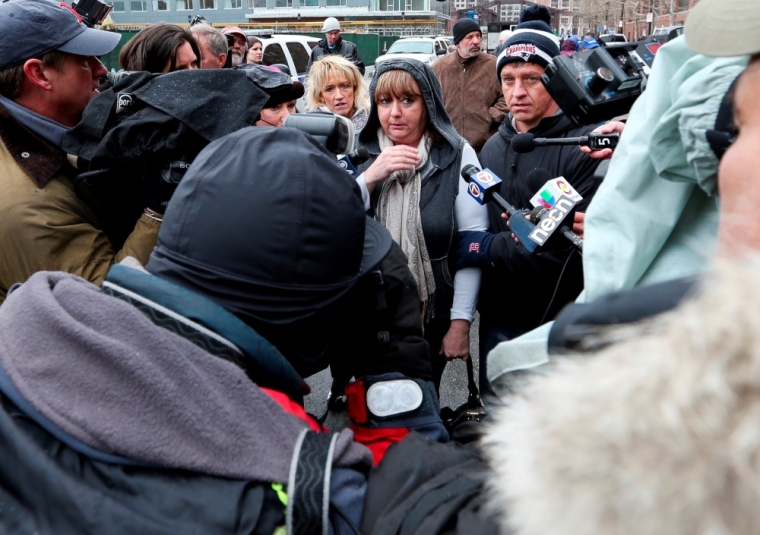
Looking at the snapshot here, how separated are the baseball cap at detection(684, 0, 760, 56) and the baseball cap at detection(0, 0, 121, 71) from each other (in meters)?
1.92

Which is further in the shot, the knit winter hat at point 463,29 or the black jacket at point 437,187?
the knit winter hat at point 463,29

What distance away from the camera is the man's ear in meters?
2.06

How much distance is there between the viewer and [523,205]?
2604mm

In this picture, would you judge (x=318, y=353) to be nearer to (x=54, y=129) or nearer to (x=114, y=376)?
(x=114, y=376)

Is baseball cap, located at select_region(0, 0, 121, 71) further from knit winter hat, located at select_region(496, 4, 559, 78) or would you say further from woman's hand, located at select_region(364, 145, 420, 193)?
knit winter hat, located at select_region(496, 4, 559, 78)

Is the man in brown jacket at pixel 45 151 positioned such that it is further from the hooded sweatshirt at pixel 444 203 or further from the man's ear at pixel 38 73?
the hooded sweatshirt at pixel 444 203

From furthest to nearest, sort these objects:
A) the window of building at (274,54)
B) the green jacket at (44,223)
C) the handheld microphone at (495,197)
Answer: the window of building at (274,54)
the handheld microphone at (495,197)
the green jacket at (44,223)

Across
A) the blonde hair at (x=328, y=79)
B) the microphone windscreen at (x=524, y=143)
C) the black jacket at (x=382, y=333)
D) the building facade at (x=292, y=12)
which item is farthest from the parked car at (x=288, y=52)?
the building facade at (x=292, y=12)

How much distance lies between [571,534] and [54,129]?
2.10 metres

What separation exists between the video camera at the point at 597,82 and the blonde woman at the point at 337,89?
2.41m

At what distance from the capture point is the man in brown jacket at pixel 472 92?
568 cm

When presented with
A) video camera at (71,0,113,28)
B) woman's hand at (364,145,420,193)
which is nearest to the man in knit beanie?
woman's hand at (364,145,420,193)

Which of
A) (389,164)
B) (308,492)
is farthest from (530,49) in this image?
(308,492)

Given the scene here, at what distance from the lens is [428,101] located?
275 centimetres
